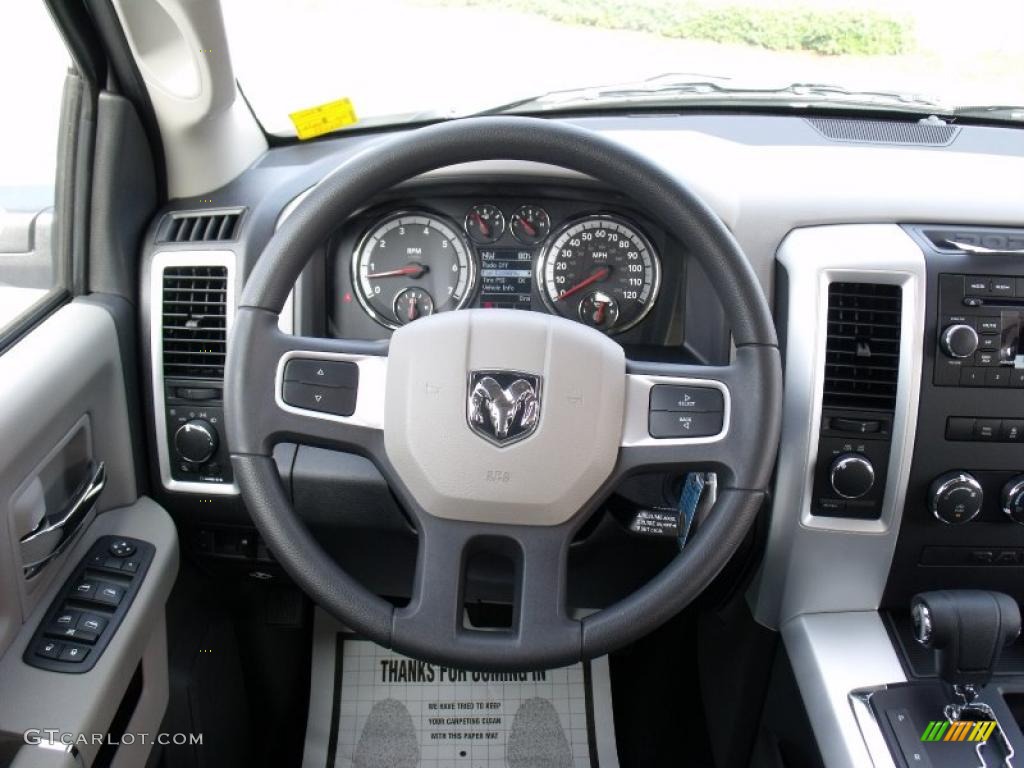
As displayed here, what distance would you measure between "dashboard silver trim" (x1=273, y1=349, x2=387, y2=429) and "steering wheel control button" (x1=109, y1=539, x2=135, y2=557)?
48 cm

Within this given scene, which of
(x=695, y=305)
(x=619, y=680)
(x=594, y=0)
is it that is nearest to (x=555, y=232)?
(x=695, y=305)

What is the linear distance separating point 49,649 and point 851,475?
3.90ft

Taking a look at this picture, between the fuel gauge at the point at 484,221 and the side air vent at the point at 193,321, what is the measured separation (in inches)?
16.4

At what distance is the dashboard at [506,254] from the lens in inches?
60.9

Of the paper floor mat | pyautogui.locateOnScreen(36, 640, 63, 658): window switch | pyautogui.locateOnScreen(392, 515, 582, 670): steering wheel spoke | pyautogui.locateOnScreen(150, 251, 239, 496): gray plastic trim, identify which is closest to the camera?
pyautogui.locateOnScreen(392, 515, 582, 670): steering wheel spoke

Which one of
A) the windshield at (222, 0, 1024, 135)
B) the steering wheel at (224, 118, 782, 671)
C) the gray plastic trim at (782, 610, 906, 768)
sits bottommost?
the gray plastic trim at (782, 610, 906, 768)

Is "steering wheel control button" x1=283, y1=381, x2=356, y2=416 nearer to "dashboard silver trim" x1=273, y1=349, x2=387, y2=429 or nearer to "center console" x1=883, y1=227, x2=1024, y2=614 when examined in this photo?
"dashboard silver trim" x1=273, y1=349, x2=387, y2=429

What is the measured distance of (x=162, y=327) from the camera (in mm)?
1542

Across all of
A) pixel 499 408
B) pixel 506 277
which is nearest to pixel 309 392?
pixel 499 408

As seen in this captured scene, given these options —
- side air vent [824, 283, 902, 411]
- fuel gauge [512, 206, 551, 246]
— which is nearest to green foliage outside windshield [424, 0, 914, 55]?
fuel gauge [512, 206, 551, 246]

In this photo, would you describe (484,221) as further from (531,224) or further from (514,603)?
(514,603)

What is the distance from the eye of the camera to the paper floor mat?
1.94m

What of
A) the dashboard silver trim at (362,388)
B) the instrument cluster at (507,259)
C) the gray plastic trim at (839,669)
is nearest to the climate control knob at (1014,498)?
the gray plastic trim at (839,669)

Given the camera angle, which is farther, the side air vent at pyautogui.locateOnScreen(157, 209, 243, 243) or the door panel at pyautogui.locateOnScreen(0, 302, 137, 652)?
the side air vent at pyautogui.locateOnScreen(157, 209, 243, 243)
